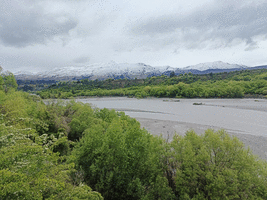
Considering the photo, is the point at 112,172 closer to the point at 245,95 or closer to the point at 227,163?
the point at 227,163

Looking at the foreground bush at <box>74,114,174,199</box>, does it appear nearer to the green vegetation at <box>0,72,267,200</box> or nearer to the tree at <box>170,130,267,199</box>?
the green vegetation at <box>0,72,267,200</box>

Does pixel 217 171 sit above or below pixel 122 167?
above

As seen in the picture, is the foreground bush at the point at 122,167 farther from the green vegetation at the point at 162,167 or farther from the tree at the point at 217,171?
the tree at the point at 217,171

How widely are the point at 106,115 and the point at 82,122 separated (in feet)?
22.6

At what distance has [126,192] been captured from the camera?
13578 mm

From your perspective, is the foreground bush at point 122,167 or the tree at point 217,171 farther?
the foreground bush at point 122,167

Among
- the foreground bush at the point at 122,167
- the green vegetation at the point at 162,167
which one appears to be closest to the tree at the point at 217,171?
the green vegetation at the point at 162,167

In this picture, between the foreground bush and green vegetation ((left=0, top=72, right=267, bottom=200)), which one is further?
the foreground bush

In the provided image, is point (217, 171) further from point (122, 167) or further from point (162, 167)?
point (122, 167)

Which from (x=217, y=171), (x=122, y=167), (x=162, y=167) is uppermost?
(x=217, y=171)

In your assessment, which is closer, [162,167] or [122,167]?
[122,167]

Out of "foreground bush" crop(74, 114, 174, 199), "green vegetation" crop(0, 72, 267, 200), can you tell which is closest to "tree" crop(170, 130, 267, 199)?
"green vegetation" crop(0, 72, 267, 200)

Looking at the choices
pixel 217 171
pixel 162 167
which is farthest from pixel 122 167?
pixel 217 171

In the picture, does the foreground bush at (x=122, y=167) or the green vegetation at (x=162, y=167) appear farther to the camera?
the foreground bush at (x=122, y=167)
